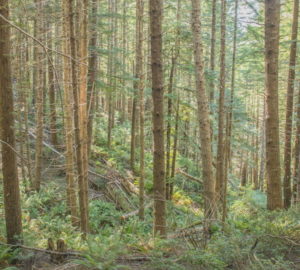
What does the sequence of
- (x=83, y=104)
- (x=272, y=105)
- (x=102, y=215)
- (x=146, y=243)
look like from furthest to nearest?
(x=102, y=215)
(x=83, y=104)
(x=272, y=105)
(x=146, y=243)

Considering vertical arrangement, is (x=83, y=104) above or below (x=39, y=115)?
above

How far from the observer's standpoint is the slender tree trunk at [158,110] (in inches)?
232

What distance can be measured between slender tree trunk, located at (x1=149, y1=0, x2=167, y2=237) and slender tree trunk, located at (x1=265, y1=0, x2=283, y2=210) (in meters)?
2.68

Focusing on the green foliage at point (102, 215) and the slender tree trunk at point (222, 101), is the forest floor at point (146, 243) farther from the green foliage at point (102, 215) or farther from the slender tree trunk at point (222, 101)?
the slender tree trunk at point (222, 101)

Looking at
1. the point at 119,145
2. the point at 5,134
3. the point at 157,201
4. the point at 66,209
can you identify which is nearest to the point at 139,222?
the point at 66,209

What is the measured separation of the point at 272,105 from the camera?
712cm

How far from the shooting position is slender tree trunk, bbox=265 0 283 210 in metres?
6.95

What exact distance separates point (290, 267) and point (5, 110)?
4684 mm

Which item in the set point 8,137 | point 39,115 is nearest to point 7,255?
point 8,137

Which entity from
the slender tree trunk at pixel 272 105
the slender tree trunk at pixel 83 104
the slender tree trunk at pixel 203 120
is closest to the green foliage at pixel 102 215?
the slender tree trunk at pixel 83 104

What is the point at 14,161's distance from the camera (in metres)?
4.56

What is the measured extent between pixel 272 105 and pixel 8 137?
5670 mm

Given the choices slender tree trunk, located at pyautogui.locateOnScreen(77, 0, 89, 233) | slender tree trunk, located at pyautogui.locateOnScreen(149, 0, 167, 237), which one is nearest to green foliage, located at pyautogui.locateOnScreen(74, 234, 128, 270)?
slender tree trunk, located at pyautogui.locateOnScreen(149, 0, 167, 237)

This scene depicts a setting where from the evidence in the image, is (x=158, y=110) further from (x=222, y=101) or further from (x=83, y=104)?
(x=222, y=101)
